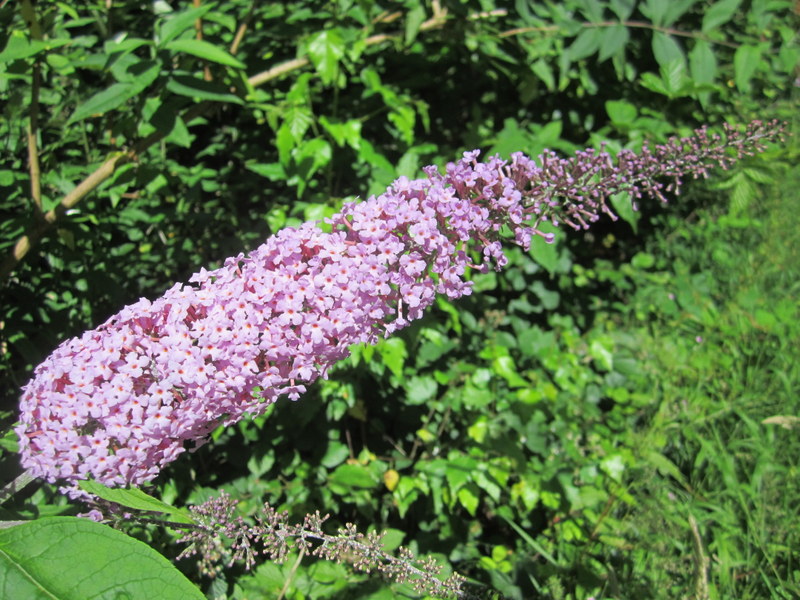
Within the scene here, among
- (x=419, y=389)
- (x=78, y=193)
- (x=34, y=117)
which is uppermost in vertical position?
(x=34, y=117)

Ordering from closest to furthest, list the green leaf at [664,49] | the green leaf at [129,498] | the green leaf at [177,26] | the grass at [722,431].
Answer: the green leaf at [129,498] → the green leaf at [177,26] → the grass at [722,431] → the green leaf at [664,49]

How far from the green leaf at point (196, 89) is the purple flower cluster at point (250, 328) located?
2.21 feet

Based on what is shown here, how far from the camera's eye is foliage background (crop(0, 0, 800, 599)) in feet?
6.72

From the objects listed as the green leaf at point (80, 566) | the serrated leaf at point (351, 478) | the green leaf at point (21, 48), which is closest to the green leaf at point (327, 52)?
the green leaf at point (21, 48)

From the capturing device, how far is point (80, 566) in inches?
37.5

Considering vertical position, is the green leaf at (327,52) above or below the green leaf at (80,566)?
above

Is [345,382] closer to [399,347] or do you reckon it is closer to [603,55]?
[399,347]

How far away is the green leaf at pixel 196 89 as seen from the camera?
5.90ft

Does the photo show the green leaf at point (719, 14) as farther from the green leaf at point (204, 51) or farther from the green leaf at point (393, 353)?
the green leaf at point (204, 51)

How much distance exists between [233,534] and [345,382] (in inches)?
35.6

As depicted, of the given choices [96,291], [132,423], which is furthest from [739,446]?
[96,291]

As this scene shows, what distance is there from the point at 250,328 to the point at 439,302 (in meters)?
1.21

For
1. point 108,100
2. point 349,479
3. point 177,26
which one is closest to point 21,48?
point 108,100

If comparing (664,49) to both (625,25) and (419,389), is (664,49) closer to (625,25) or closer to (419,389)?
(625,25)
